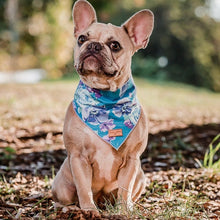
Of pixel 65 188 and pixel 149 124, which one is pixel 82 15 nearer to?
pixel 65 188

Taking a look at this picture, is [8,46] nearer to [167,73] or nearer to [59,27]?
[59,27]

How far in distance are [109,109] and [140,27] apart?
0.79 meters

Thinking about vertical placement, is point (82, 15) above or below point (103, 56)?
above

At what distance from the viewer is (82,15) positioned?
3143mm

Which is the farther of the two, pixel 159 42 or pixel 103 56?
pixel 159 42

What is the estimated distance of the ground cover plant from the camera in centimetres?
290

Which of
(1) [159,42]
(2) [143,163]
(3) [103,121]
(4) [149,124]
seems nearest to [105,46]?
(3) [103,121]

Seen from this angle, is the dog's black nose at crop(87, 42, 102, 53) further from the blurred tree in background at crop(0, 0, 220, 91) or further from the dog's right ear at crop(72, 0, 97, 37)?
the blurred tree in background at crop(0, 0, 220, 91)

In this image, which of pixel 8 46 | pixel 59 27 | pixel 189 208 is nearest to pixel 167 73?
pixel 59 27

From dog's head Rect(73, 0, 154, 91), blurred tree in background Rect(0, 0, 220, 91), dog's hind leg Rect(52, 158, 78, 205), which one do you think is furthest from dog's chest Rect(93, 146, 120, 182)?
blurred tree in background Rect(0, 0, 220, 91)

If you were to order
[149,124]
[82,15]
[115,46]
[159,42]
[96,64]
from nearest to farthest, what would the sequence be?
[96,64] → [115,46] → [82,15] → [149,124] → [159,42]

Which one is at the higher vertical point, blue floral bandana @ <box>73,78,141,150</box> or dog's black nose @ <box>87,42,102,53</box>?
dog's black nose @ <box>87,42,102,53</box>

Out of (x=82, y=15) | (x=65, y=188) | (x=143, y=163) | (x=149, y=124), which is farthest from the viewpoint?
(x=149, y=124)

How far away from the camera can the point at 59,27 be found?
17.6 meters
